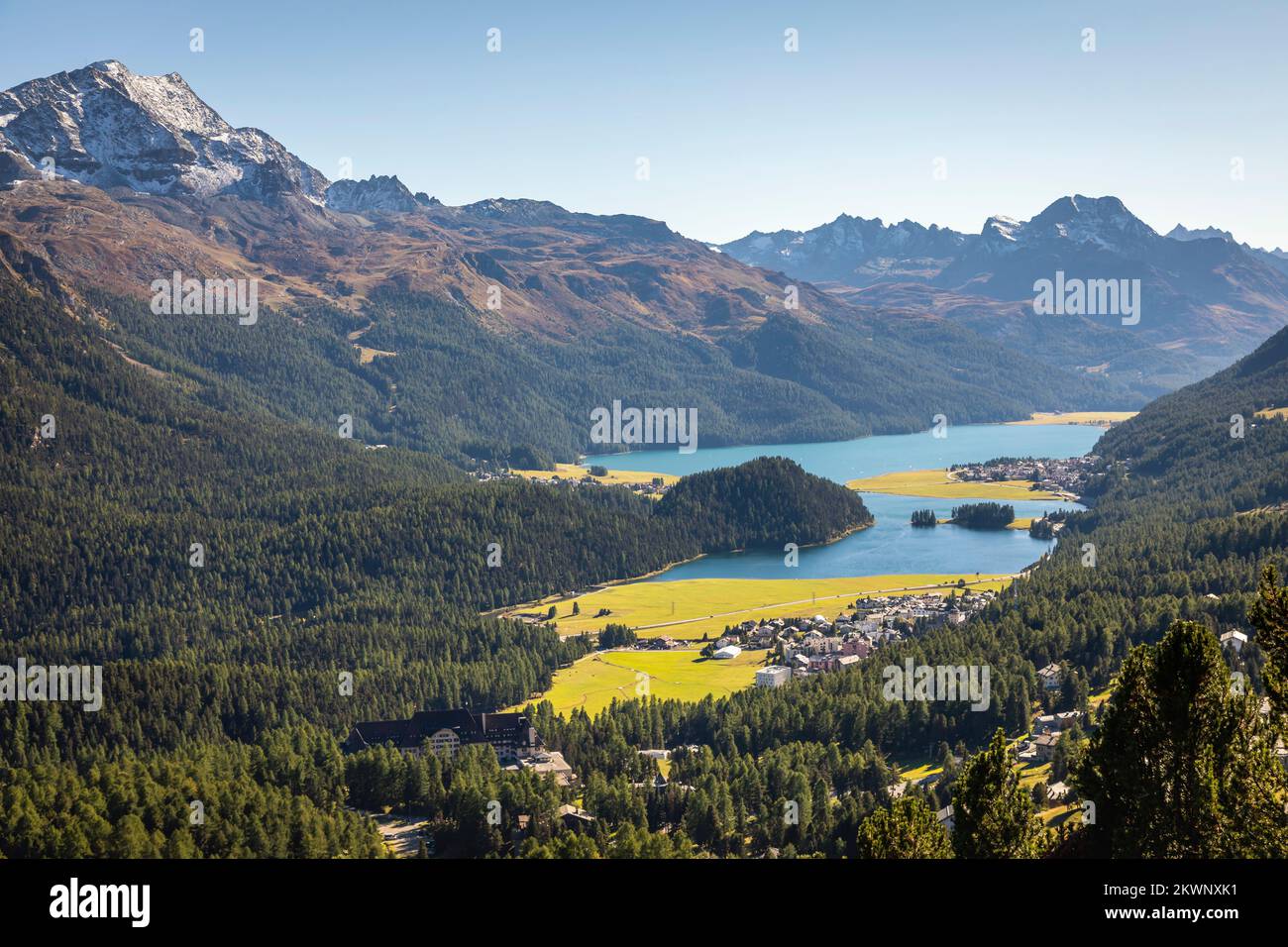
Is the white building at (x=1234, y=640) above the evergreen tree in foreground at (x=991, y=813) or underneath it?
underneath

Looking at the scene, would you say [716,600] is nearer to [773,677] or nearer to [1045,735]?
[773,677]

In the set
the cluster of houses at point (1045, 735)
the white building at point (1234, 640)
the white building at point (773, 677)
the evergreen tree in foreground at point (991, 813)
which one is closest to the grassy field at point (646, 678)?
the white building at point (773, 677)

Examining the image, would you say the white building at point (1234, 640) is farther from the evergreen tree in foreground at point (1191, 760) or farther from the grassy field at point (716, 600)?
the evergreen tree in foreground at point (1191, 760)

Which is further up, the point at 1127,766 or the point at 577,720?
the point at 1127,766

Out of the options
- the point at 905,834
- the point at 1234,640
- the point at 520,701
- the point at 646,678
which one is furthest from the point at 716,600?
the point at 905,834
